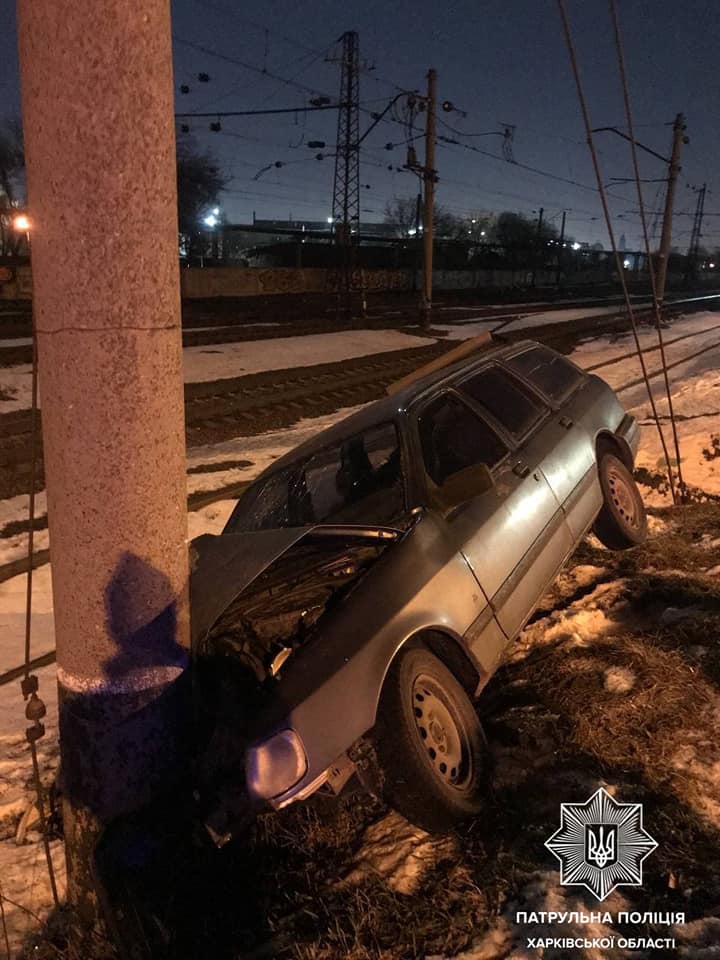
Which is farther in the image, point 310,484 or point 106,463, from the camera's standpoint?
point 310,484

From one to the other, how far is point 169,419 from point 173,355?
0.67 feet

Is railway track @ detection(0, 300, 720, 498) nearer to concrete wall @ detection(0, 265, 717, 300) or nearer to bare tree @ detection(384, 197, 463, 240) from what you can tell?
concrete wall @ detection(0, 265, 717, 300)

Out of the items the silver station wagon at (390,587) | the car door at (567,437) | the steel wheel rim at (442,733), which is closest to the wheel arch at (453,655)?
the silver station wagon at (390,587)

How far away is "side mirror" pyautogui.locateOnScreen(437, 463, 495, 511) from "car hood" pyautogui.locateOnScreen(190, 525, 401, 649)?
1.04 ft

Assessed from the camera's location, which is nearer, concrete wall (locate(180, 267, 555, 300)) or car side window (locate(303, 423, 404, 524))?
car side window (locate(303, 423, 404, 524))

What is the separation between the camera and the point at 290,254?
64938mm

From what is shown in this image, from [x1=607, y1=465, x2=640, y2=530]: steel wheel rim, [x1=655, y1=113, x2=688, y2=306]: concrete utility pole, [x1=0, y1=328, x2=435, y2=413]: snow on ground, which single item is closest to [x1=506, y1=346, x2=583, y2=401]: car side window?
[x1=607, y1=465, x2=640, y2=530]: steel wheel rim

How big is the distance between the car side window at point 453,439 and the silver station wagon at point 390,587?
0.01 meters

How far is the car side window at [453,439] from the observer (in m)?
4.16

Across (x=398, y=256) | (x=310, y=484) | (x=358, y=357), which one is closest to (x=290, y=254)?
(x=398, y=256)

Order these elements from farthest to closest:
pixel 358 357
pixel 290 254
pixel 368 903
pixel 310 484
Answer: pixel 290 254 → pixel 358 357 → pixel 310 484 → pixel 368 903

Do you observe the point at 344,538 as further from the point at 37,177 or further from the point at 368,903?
the point at 37,177

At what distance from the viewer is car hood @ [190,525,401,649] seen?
2969 mm

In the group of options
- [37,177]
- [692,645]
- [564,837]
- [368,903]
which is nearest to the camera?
[37,177]
